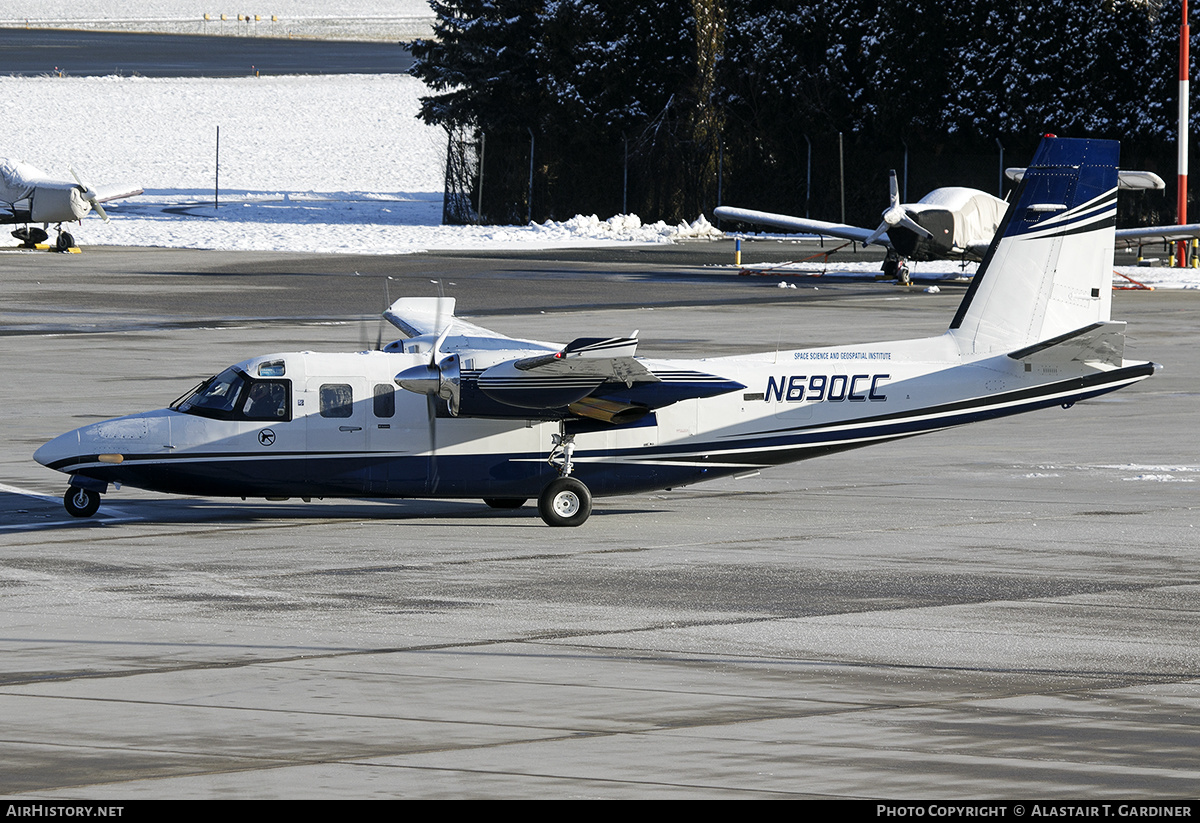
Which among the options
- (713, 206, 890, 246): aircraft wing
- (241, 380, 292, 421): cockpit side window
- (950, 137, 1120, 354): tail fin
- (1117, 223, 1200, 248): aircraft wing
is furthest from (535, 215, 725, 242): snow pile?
(241, 380, 292, 421): cockpit side window

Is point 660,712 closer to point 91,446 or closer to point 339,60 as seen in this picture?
point 91,446

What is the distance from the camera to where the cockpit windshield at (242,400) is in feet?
69.6

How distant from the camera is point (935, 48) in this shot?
77.3 m

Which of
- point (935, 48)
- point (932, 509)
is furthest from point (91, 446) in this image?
point (935, 48)

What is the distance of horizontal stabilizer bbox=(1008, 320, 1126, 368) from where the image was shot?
22422 mm

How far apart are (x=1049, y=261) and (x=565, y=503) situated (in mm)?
7972

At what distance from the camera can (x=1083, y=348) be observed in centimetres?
2245

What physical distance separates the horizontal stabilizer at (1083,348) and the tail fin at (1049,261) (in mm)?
473

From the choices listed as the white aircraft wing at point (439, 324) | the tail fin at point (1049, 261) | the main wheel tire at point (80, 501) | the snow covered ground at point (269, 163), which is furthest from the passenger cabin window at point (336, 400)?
the snow covered ground at point (269, 163)

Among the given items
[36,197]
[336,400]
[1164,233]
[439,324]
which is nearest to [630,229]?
[36,197]

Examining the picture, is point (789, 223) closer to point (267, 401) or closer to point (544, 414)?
point (544, 414)

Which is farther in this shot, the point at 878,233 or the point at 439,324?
the point at 878,233

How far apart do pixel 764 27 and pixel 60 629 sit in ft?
235
